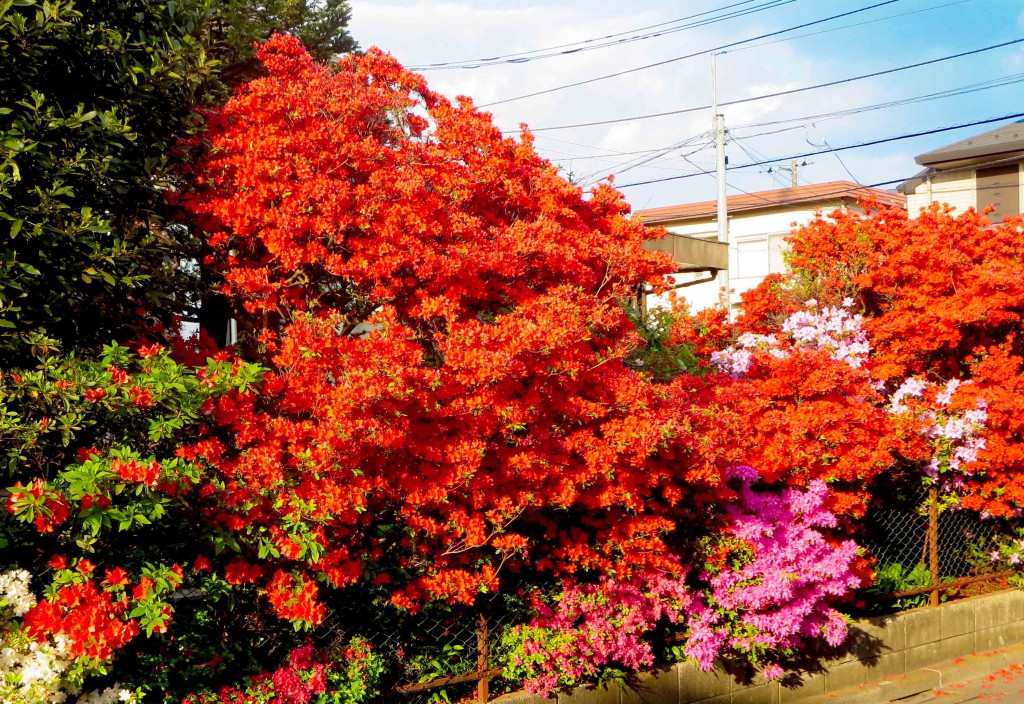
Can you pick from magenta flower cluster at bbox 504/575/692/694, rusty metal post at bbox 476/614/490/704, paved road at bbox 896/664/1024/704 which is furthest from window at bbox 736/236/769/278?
rusty metal post at bbox 476/614/490/704

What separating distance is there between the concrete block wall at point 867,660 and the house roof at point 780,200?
727 inches

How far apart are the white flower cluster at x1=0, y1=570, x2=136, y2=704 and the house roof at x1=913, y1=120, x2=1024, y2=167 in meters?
23.1

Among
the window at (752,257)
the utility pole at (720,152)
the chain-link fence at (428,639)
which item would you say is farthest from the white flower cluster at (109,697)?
the window at (752,257)

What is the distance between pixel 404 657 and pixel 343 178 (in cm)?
314

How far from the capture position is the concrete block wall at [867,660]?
6.38 m

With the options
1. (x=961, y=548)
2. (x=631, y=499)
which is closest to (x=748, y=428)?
(x=631, y=499)

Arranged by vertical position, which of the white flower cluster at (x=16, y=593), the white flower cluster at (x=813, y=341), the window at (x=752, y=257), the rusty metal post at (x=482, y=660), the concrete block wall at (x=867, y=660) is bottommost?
the concrete block wall at (x=867, y=660)

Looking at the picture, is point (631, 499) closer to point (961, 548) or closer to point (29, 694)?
→ point (29, 694)

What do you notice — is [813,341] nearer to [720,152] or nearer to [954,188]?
[720,152]

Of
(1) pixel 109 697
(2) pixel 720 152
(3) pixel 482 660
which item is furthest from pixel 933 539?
(2) pixel 720 152

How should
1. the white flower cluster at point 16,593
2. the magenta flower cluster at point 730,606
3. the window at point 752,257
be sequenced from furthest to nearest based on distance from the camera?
the window at point 752,257, the magenta flower cluster at point 730,606, the white flower cluster at point 16,593

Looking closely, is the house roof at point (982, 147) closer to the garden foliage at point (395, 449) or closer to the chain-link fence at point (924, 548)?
the chain-link fence at point (924, 548)

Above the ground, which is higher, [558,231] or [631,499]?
[558,231]

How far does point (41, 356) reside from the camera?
168 inches
